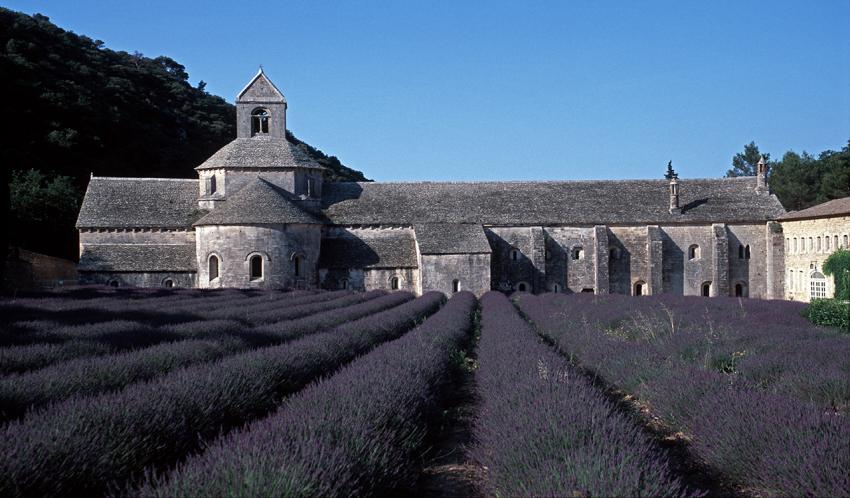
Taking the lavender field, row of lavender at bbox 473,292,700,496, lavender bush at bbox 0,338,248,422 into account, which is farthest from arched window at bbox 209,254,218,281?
row of lavender at bbox 473,292,700,496

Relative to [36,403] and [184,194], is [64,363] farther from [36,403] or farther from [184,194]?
[184,194]

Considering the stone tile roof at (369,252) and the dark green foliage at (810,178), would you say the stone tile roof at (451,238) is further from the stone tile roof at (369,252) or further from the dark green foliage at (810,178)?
the dark green foliage at (810,178)

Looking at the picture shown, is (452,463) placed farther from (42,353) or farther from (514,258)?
(514,258)

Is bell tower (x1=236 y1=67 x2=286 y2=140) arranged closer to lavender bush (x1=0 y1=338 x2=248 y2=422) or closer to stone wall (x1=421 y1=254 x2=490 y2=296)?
stone wall (x1=421 y1=254 x2=490 y2=296)

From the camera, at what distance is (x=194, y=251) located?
35.7 metres

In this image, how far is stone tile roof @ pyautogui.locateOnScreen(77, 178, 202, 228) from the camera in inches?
1416

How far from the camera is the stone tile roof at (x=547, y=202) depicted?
1512 inches

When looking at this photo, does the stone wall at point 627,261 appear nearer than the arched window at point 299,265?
No

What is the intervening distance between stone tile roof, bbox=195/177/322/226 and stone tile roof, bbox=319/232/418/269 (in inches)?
78.6

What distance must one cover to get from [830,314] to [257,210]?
23.8 meters

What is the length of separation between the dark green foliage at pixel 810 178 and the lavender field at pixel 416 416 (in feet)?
170

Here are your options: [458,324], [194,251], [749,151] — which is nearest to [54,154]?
[194,251]

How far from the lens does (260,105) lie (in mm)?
39656

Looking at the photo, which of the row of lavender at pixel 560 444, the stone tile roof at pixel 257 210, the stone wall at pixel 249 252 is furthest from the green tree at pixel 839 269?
the row of lavender at pixel 560 444
